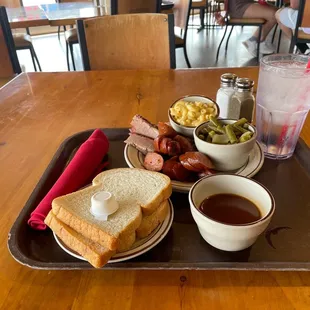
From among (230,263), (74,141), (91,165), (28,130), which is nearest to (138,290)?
(230,263)

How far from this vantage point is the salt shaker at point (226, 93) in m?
0.91

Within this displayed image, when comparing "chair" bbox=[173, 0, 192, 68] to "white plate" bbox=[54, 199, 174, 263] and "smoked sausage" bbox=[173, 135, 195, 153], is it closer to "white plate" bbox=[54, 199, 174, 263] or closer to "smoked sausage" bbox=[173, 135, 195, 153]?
"smoked sausage" bbox=[173, 135, 195, 153]

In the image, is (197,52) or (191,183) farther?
(197,52)

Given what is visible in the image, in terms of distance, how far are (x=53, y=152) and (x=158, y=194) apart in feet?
1.36

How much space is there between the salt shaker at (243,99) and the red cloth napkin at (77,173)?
1.24ft

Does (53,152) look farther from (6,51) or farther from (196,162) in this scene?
(6,51)

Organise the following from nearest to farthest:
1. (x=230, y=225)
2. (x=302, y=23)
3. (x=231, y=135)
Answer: (x=230, y=225)
(x=231, y=135)
(x=302, y=23)

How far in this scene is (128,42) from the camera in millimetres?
1585

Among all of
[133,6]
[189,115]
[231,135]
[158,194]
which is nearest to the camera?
[158,194]

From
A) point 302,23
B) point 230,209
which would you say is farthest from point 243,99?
point 302,23

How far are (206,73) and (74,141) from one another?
0.71 m

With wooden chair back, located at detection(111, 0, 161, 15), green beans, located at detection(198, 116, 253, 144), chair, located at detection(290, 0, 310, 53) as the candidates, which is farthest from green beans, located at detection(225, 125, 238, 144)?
wooden chair back, located at detection(111, 0, 161, 15)

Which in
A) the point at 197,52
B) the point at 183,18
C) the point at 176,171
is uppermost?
the point at 176,171

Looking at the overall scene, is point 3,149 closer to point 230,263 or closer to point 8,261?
point 8,261
